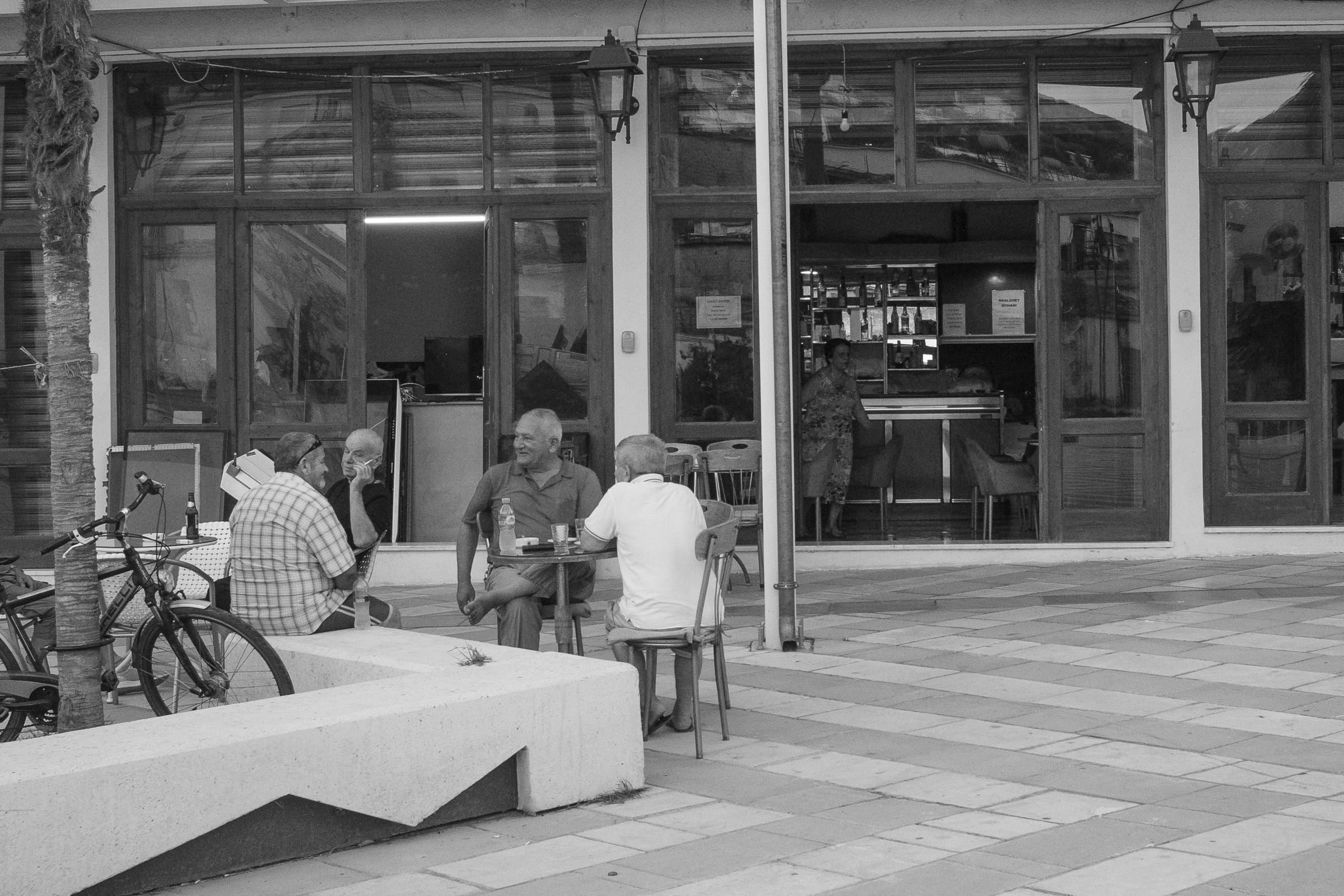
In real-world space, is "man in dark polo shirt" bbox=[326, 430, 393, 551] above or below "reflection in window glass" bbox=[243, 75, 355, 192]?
Result: below

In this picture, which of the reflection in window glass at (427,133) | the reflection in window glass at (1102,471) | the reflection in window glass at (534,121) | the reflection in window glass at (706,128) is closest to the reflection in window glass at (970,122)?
the reflection in window glass at (706,128)

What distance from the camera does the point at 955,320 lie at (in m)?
16.5

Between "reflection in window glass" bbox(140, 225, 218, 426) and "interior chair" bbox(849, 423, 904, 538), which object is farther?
"interior chair" bbox(849, 423, 904, 538)

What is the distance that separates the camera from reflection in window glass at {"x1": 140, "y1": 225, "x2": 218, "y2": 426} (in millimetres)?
11820

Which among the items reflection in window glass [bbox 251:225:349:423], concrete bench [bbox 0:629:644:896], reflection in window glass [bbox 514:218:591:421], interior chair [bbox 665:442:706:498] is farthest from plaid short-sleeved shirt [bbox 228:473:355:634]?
reflection in window glass [bbox 251:225:349:423]

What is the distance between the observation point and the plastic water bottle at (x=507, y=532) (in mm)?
6859

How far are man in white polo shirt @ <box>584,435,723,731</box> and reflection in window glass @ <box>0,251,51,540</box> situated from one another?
274 inches

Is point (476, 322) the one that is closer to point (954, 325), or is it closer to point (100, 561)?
point (954, 325)

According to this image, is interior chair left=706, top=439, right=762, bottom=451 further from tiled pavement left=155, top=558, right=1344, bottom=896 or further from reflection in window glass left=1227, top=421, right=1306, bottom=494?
reflection in window glass left=1227, top=421, right=1306, bottom=494

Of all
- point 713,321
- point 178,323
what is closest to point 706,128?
point 713,321

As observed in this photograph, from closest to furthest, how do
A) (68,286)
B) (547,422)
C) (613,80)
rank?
1. (68,286)
2. (547,422)
3. (613,80)

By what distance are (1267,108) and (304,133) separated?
712cm

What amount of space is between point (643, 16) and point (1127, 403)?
453 cm

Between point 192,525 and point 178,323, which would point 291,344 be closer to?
point 178,323
